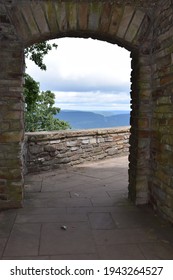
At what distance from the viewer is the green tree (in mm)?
7703

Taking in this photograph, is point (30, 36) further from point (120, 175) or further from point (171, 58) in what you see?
point (120, 175)

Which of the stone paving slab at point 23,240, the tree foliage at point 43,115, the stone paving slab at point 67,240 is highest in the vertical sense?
the tree foliage at point 43,115

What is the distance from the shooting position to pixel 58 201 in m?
4.13

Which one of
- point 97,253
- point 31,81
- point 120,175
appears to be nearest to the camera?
point 97,253

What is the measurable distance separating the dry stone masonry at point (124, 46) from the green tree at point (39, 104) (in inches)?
163

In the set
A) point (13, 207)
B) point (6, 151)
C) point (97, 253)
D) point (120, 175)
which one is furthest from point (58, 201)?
point (120, 175)

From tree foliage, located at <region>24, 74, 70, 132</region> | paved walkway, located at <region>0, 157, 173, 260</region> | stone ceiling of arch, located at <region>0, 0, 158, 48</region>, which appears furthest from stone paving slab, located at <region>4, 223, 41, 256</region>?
tree foliage, located at <region>24, 74, 70, 132</region>

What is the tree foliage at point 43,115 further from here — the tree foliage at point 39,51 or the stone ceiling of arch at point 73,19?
the stone ceiling of arch at point 73,19

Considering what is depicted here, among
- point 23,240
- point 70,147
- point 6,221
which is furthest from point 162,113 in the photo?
point 70,147

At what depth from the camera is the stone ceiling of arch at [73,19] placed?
344 centimetres

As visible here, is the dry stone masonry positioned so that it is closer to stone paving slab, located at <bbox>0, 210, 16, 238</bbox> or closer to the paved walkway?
stone paving slab, located at <bbox>0, 210, 16, 238</bbox>

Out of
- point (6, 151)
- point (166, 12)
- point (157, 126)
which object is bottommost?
point (6, 151)

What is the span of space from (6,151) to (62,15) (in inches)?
69.7

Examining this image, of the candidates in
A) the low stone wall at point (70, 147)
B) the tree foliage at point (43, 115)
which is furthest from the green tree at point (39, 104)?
the low stone wall at point (70, 147)
